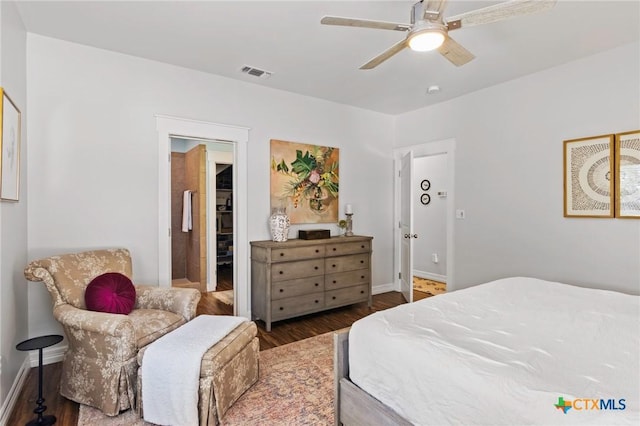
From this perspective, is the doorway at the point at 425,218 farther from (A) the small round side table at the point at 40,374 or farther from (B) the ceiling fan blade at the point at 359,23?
(A) the small round side table at the point at 40,374

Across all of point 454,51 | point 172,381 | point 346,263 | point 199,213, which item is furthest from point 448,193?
point 172,381

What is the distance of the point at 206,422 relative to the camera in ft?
6.37

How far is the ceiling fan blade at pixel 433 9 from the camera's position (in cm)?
175

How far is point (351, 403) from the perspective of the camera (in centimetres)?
167

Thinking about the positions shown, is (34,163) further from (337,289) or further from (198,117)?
(337,289)

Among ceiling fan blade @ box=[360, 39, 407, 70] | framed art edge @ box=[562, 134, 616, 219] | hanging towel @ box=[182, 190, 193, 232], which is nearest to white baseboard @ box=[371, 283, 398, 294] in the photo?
framed art edge @ box=[562, 134, 616, 219]

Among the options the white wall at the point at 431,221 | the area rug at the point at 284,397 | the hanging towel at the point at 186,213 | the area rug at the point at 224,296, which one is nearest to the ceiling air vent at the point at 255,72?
the hanging towel at the point at 186,213

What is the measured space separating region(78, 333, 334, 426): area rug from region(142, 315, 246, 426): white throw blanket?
0.61 ft

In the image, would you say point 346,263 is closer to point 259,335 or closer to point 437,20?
point 259,335

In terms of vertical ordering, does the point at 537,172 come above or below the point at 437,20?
below

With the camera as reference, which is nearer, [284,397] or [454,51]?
[454,51]

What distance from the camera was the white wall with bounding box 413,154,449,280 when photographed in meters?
5.79

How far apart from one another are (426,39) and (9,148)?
2.64m

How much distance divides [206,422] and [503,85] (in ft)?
13.6
